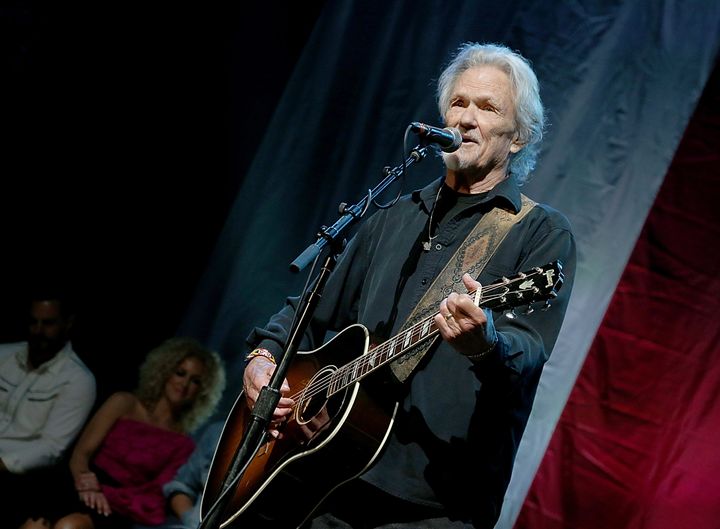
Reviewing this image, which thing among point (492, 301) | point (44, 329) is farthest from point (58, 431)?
point (492, 301)

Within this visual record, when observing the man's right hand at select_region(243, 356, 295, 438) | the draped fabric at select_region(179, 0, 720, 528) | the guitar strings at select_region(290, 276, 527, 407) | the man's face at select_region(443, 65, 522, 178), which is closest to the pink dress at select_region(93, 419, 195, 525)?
the draped fabric at select_region(179, 0, 720, 528)

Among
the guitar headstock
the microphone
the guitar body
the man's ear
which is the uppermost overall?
the man's ear

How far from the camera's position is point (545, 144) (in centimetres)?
360

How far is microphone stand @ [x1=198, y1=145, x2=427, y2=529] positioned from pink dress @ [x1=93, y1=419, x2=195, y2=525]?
2420mm

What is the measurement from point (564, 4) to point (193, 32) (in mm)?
2399

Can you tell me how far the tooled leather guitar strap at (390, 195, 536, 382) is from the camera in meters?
2.37

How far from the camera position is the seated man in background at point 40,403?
170 inches

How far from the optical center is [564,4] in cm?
370

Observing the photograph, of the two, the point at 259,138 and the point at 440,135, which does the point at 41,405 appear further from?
the point at 440,135

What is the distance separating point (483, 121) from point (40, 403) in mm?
3282

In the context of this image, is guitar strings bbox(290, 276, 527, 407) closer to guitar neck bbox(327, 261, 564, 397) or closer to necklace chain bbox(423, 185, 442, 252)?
guitar neck bbox(327, 261, 564, 397)

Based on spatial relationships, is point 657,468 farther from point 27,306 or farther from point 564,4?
point 27,306

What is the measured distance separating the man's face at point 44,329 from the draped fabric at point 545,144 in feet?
2.50

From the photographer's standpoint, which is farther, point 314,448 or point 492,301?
point 314,448
